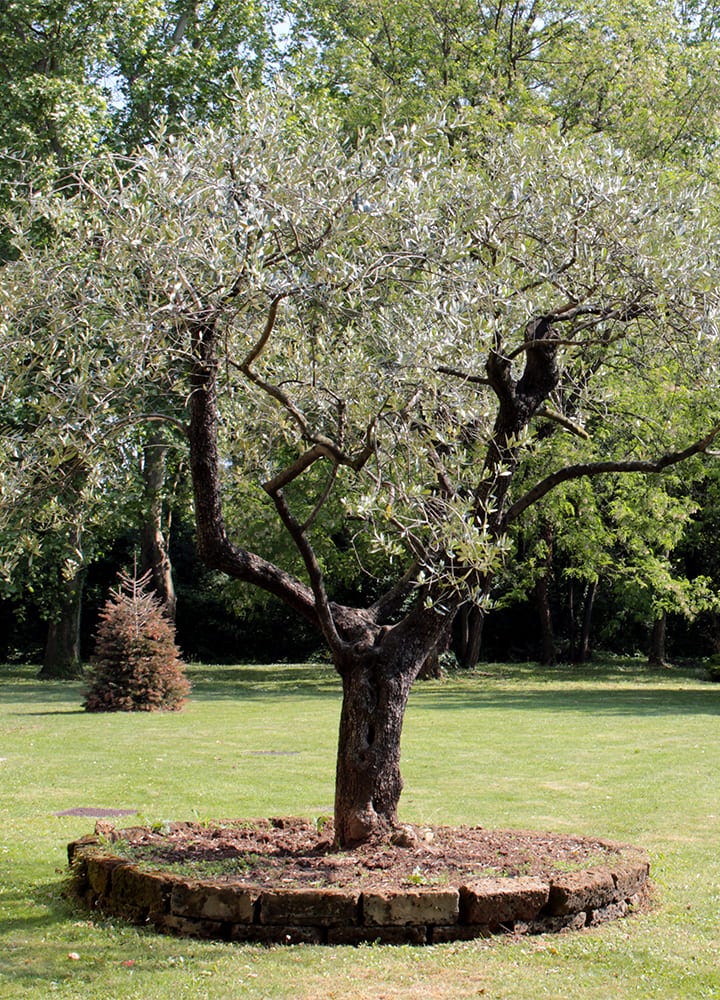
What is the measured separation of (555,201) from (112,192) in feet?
10.9

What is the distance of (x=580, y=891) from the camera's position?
21.7 feet

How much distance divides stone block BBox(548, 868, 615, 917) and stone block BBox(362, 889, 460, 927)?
0.65m

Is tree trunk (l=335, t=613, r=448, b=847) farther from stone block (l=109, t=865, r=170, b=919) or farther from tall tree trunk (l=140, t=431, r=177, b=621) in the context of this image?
tall tree trunk (l=140, t=431, r=177, b=621)

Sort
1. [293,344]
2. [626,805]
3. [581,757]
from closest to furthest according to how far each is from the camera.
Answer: [293,344] < [626,805] < [581,757]

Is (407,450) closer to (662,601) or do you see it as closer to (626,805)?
(626,805)

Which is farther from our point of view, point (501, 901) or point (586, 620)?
point (586, 620)

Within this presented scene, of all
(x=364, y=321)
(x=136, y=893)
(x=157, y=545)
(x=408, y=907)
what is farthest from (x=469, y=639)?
(x=408, y=907)

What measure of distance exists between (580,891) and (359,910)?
1.35m

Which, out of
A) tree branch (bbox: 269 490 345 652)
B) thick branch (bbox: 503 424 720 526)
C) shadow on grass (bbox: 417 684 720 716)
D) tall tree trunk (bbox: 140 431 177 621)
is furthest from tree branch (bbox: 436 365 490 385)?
tall tree trunk (bbox: 140 431 177 621)

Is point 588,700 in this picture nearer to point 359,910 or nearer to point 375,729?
point 375,729

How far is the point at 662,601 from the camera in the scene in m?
27.4

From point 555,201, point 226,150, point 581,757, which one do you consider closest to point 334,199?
point 226,150

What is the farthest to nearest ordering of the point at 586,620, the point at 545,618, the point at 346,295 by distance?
the point at 586,620 < the point at 545,618 < the point at 346,295

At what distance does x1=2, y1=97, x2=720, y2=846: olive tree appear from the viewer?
6.34 m
